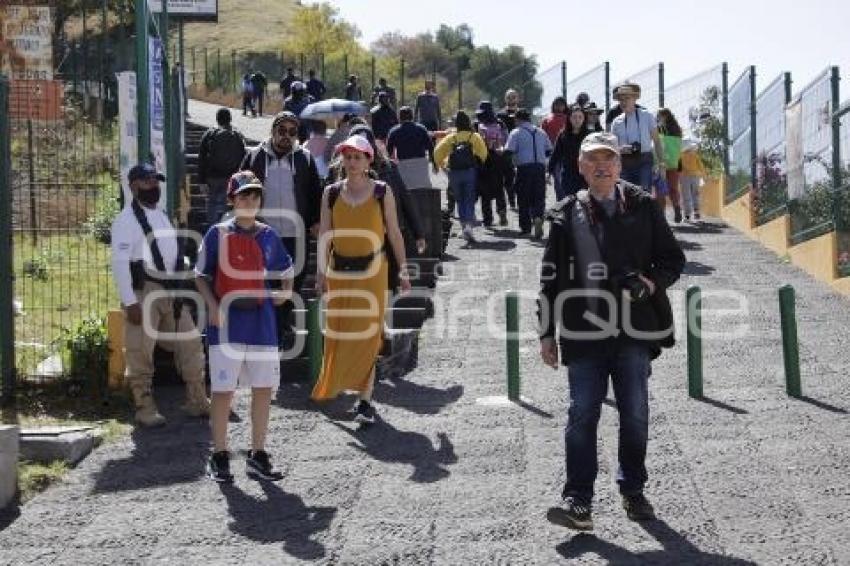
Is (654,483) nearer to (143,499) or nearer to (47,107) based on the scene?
(143,499)

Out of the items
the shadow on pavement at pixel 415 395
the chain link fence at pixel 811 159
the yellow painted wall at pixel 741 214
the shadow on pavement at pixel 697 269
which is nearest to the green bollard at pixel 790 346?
the shadow on pavement at pixel 415 395

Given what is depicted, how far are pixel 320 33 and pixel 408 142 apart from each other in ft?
203

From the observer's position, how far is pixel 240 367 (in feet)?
29.0

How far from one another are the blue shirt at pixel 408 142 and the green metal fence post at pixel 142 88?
6.31 meters

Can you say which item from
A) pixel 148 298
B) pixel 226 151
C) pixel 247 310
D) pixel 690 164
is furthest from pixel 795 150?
pixel 247 310

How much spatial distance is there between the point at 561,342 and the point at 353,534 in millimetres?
1355

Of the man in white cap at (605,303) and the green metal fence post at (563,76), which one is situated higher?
the green metal fence post at (563,76)

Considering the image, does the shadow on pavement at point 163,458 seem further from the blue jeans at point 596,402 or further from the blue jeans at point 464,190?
the blue jeans at point 464,190

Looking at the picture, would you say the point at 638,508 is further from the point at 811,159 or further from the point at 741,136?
the point at 741,136

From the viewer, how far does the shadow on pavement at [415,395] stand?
10805mm

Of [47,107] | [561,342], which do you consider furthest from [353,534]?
[47,107]

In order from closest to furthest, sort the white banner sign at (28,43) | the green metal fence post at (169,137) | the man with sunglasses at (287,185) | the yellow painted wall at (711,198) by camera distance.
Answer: the man with sunglasses at (287,185)
the green metal fence post at (169,137)
the white banner sign at (28,43)
the yellow painted wall at (711,198)

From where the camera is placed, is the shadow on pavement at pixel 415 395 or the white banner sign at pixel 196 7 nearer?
the shadow on pavement at pixel 415 395

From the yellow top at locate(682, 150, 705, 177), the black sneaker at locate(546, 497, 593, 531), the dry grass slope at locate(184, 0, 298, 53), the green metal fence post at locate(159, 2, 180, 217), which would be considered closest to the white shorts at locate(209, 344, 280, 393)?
the black sneaker at locate(546, 497, 593, 531)
